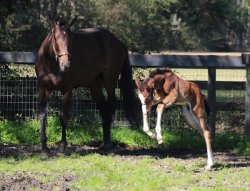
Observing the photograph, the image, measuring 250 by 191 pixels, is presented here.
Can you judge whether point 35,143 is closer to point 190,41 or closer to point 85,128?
point 85,128

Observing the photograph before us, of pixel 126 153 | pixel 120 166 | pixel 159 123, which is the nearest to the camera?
pixel 159 123

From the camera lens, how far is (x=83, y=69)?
949 cm

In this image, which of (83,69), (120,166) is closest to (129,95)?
(83,69)

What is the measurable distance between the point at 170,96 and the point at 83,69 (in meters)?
2.29

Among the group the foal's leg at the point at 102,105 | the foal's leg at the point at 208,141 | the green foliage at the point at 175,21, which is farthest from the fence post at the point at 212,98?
the green foliage at the point at 175,21

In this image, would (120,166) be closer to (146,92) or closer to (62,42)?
(146,92)

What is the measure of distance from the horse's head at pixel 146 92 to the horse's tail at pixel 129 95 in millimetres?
2511

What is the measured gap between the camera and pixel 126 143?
1025 centimetres

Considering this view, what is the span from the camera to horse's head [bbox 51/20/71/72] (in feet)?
27.8

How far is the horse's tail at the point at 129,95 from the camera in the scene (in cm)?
999

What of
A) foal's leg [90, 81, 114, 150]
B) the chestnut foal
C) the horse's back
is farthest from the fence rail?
the chestnut foal

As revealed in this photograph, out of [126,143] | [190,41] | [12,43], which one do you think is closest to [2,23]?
[12,43]

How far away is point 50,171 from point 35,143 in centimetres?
269

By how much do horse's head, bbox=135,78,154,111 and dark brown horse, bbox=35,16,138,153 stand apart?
1479 mm
